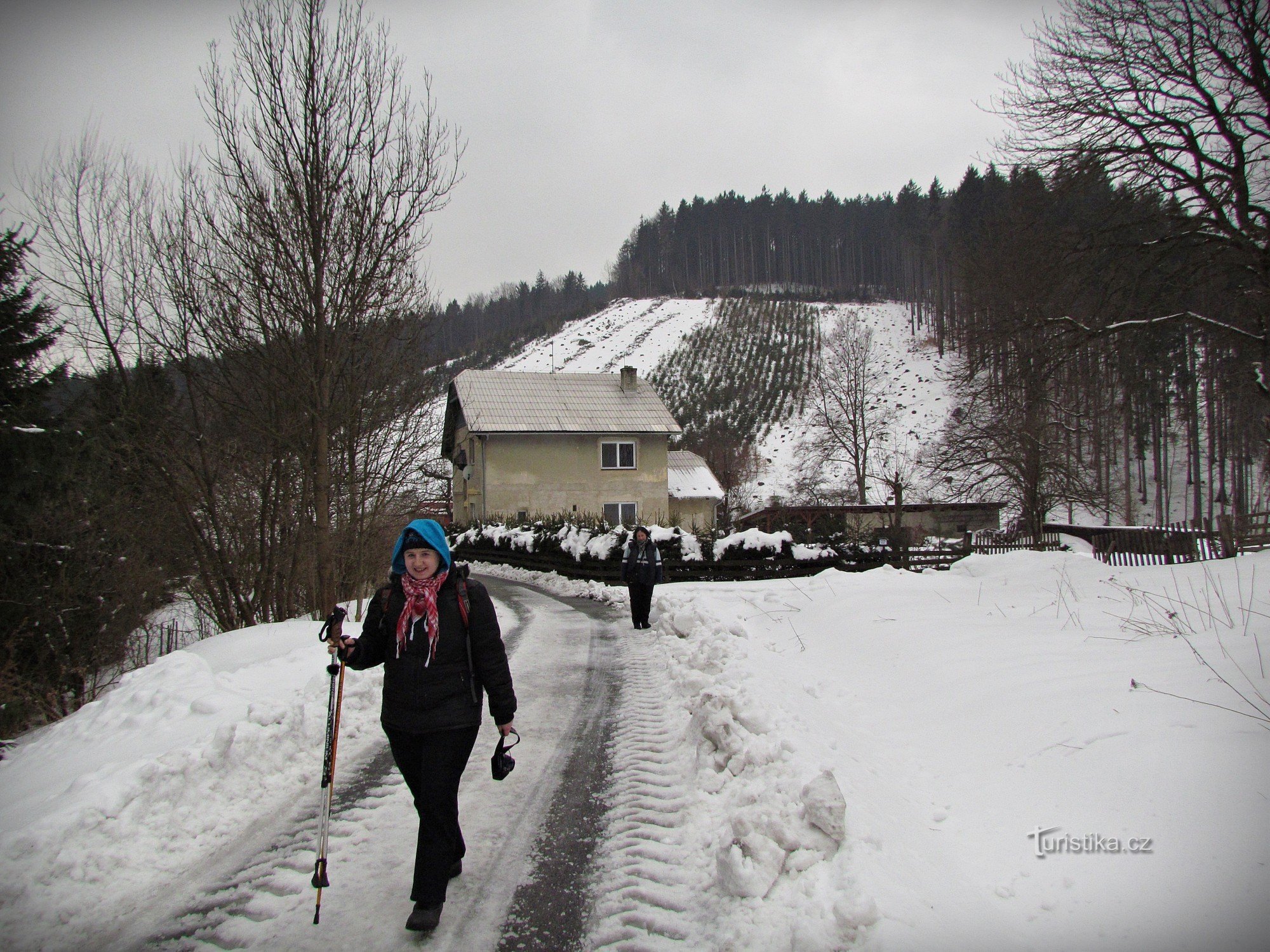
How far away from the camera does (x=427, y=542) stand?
11.8 ft

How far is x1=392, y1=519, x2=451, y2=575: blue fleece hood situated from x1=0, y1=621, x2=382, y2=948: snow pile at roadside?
6.93 ft

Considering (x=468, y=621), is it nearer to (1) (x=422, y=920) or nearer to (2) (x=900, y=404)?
(1) (x=422, y=920)

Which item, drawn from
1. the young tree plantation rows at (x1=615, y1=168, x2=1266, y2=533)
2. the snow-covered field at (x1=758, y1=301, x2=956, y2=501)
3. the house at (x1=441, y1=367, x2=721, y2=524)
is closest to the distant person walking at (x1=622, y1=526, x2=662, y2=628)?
the young tree plantation rows at (x1=615, y1=168, x2=1266, y2=533)

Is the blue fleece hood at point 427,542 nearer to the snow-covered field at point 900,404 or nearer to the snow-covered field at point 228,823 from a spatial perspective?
the snow-covered field at point 228,823

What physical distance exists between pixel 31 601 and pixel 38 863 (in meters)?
9.91

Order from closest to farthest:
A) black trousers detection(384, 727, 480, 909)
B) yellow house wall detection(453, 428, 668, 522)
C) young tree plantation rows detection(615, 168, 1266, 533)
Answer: black trousers detection(384, 727, 480, 909) → young tree plantation rows detection(615, 168, 1266, 533) → yellow house wall detection(453, 428, 668, 522)

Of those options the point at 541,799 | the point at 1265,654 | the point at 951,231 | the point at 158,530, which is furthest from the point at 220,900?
the point at 951,231

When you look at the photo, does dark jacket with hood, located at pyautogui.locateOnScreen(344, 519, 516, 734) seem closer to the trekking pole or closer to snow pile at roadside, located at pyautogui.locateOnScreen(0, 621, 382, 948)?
the trekking pole

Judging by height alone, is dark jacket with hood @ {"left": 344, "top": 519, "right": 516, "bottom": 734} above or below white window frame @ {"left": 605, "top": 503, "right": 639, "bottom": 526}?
above

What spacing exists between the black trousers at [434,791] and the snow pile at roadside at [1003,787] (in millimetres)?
1287

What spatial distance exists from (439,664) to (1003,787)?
3.21 m

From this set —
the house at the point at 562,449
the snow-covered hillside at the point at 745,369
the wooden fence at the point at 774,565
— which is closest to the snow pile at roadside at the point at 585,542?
the wooden fence at the point at 774,565

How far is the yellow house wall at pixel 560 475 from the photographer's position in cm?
3238

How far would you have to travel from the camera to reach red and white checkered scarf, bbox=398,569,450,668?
11.5ft
